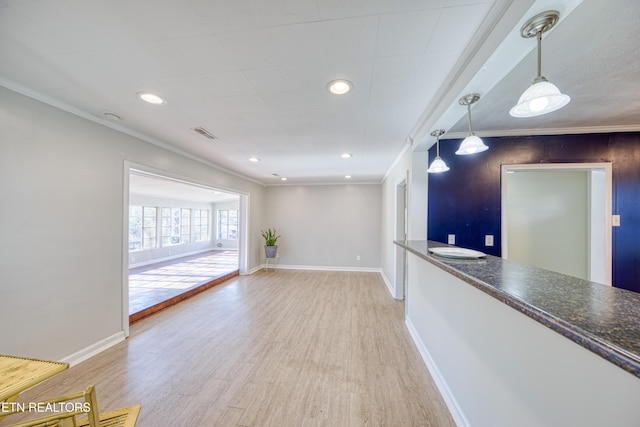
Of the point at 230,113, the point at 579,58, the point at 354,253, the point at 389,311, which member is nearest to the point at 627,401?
the point at 579,58


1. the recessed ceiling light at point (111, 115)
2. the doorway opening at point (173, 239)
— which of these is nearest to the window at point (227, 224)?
the doorway opening at point (173, 239)

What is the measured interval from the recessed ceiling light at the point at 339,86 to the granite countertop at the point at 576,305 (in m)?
1.46

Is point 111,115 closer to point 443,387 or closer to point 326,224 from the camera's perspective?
point 443,387

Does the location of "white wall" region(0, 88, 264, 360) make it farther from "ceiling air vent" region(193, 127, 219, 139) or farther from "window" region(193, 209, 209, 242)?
"window" region(193, 209, 209, 242)

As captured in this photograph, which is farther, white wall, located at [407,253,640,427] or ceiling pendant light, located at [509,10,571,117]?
ceiling pendant light, located at [509,10,571,117]

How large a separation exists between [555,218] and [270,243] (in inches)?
222

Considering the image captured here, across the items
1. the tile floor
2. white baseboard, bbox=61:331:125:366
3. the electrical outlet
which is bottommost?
the tile floor

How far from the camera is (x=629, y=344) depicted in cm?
52

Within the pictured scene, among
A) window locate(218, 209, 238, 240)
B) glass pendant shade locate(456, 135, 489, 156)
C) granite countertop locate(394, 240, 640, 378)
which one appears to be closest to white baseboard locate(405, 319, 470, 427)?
granite countertop locate(394, 240, 640, 378)

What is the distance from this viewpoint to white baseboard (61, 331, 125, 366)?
219 centimetres

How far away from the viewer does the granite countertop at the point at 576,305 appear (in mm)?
538

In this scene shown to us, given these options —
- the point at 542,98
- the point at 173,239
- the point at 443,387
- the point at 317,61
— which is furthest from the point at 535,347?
the point at 173,239

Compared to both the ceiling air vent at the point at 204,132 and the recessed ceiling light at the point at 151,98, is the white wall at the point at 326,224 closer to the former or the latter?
the ceiling air vent at the point at 204,132

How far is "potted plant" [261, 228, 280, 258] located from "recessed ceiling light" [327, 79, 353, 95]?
194 inches
